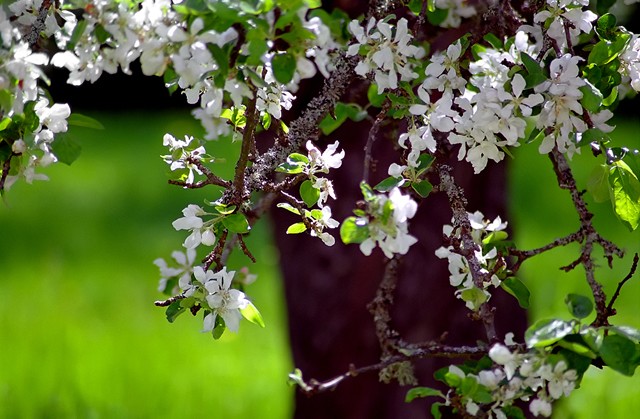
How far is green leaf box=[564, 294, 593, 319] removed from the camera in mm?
932

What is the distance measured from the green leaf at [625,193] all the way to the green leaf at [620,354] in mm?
168

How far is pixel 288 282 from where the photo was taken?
2.07 m

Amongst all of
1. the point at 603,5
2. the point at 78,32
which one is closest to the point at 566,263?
the point at 603,5

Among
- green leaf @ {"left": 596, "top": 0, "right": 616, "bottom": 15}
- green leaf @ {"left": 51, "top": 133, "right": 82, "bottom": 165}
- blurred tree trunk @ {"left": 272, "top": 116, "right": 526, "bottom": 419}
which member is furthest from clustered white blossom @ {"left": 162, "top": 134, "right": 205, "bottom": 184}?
blurred tree trunk @ {"left": 272, "top": 116, "right": 526, "bottom": 419}

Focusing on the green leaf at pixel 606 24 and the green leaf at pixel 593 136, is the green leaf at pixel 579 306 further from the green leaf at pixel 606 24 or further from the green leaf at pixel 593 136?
the green leaf at pixel 606 24

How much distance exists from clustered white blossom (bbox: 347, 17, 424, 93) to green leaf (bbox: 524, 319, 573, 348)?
315 millimetres

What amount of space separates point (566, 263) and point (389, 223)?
2831mm

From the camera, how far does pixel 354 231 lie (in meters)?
0.82

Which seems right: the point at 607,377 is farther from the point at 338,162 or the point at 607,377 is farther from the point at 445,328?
the point at 338,162

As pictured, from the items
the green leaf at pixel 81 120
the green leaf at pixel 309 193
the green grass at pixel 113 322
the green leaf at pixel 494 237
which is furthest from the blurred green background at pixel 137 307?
the green leaf at pixel 494 237

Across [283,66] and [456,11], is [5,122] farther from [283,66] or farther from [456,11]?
[456,11]

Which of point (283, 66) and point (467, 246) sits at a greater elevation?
point (283, 66)

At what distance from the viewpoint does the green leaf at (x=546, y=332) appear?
85cm

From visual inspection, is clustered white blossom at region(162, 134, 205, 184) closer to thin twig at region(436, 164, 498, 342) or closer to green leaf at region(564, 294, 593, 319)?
thin twig at region(436, 164, 498, 342)
